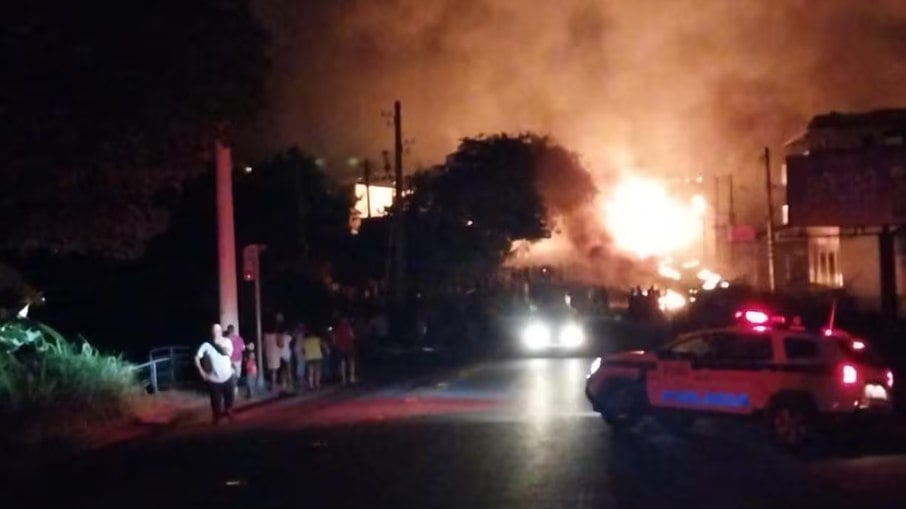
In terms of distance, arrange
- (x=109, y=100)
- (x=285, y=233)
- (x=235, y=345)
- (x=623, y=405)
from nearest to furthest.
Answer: (x=109, y=100) → (x=623, y=405) → (x=235, y=345) → (x=285, y=233)

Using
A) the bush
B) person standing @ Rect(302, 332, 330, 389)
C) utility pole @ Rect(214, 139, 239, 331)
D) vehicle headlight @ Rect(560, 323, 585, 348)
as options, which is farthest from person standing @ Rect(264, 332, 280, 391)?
vehicle headlight @ Rect(560, 323, 585, 348)

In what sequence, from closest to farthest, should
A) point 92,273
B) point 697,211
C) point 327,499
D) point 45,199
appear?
point 327,499 < point 45,199 < point 92,273 < point 697,211

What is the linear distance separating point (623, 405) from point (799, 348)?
3146 millimetres

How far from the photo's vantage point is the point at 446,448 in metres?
18.9

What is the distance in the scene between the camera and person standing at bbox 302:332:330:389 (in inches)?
1305

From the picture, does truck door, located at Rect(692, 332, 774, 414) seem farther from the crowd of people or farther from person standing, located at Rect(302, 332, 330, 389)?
person standing, located at Rect(302, 332, 330, 389)

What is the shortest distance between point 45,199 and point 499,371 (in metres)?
18.1

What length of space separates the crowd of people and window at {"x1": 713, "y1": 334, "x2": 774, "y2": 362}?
8.56 m

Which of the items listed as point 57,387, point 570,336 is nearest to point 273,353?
point 57,387

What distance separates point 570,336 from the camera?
51.5m

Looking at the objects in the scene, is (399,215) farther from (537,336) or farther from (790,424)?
(790,424)

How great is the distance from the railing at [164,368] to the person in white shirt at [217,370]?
4504 millimetres

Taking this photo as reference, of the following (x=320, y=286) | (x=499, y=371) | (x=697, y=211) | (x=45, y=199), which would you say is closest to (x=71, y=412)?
(x=45, y=199)

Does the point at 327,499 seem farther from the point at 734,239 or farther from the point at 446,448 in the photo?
the point at 734,239
